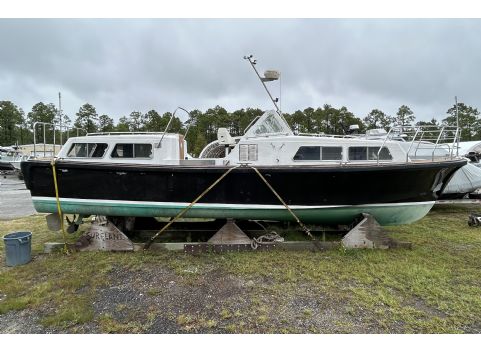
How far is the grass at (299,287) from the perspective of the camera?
11.3 ft

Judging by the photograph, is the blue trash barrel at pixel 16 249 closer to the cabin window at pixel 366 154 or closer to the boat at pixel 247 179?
the boat at pixel 247 179

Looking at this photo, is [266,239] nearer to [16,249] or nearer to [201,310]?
[201,310]

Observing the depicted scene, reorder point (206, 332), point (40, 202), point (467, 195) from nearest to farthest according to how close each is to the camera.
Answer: point (206, 332), point (40, 202), point (467, 195)

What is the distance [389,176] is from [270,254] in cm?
272

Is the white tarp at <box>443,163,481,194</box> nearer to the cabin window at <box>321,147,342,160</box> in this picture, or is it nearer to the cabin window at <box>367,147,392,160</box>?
the cabin window at <box>367,147,392,160</box>

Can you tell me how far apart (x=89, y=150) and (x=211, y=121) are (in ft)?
128

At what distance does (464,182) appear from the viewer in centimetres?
Result: 988

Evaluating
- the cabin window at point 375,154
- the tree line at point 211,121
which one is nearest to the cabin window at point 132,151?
the cabin window at point 375,154

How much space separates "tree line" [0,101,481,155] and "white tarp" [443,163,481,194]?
73.9ft

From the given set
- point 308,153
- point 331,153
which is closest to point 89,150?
point 308,153

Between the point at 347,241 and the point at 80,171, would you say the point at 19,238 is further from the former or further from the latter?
the point at 347,241

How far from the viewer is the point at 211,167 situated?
18.5 ft

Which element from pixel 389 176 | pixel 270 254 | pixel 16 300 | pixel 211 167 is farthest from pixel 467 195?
pixel 16 300

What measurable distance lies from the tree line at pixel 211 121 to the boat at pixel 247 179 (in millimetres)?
26448
